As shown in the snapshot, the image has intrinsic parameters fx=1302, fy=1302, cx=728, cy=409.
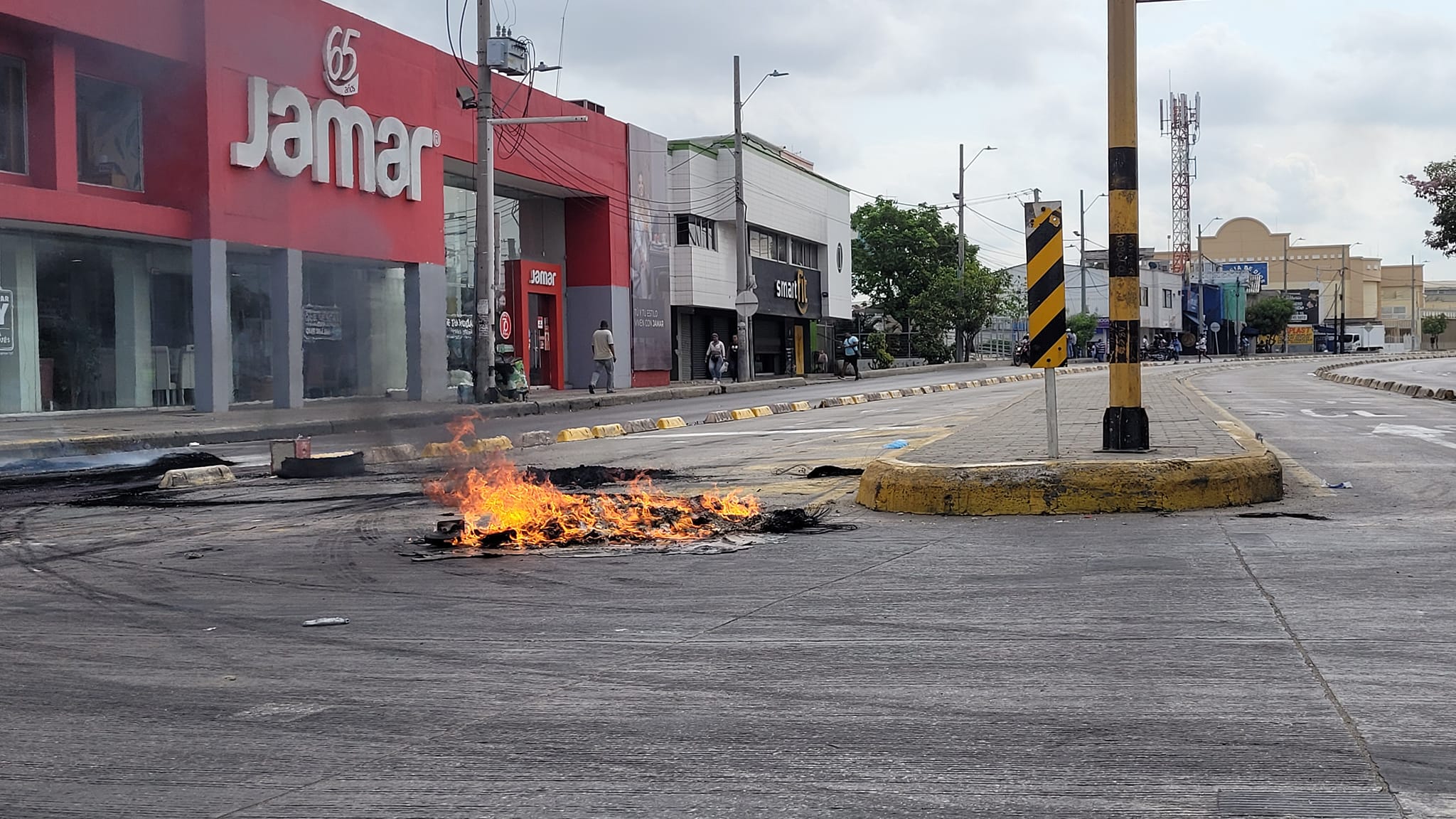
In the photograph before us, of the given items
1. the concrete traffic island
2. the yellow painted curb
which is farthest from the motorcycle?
the yellow painted curb

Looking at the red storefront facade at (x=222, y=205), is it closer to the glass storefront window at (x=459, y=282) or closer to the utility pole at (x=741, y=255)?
the glass storefront window at (x=459, y=282)

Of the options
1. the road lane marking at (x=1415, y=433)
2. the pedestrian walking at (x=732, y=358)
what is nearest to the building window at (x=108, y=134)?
the road lane marking at (x=1415, y=433)

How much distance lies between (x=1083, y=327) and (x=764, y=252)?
43208 millimetres

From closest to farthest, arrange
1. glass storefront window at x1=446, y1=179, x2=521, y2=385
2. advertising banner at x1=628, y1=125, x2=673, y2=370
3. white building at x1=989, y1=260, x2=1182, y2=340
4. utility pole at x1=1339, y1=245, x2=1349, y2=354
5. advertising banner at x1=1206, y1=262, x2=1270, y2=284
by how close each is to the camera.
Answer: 1. glass storefront window at x1=446, y1=179, x2=521, y2=385
2. advertising banner at x1=628, y1=125, x2=673, y2=370
3. white building at x1=989, y1=260, x2=1182, y2=340
4. utility pole at x1=1339, y1=245, x2=1349, y2=354
5. advertising banner at x1=1206, y1=262, x2=1270, y2=284

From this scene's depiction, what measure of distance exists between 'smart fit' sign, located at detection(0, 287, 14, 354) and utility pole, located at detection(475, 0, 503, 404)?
8.45m

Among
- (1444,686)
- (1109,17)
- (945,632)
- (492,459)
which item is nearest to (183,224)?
(492,459)

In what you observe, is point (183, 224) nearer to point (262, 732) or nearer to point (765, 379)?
point (262, 732)

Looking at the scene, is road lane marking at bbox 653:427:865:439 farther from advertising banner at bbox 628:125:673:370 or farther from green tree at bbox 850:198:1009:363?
green tree at bbox 850:198:1009:363

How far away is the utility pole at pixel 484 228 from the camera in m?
25.8

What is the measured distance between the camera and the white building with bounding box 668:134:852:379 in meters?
41.8

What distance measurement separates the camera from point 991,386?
120 feet

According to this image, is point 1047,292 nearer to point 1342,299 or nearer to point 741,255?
point 741,255

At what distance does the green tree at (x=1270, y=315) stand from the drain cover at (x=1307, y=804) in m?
120

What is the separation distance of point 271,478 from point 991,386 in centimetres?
2700
